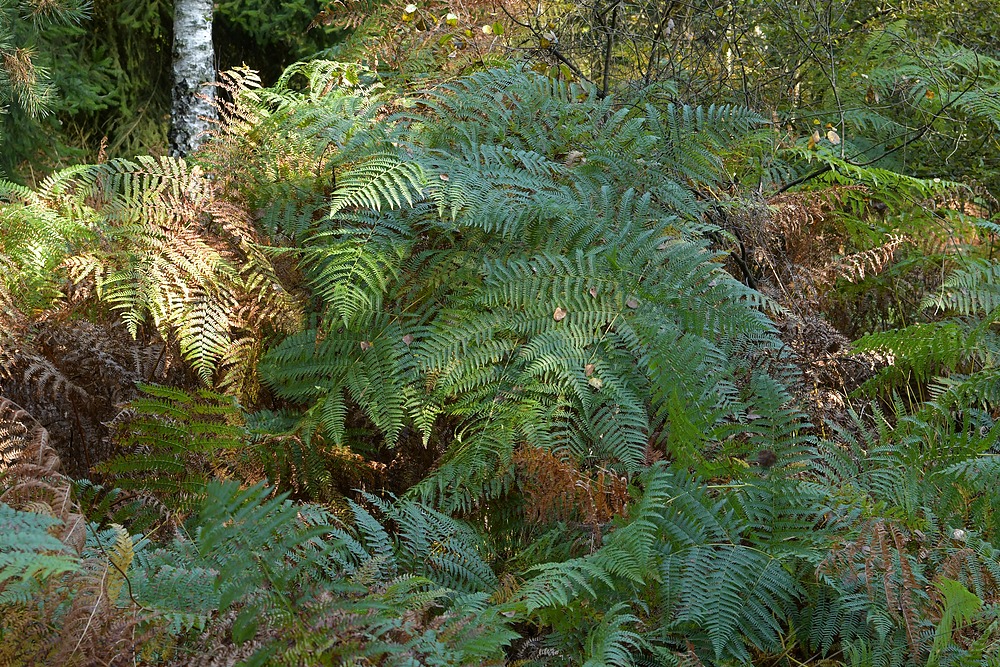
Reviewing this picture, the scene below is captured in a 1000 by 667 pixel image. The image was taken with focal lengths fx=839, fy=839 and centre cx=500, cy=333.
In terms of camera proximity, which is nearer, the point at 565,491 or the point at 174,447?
the point at 565,491

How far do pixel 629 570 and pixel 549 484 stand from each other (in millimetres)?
432

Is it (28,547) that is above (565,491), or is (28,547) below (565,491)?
above

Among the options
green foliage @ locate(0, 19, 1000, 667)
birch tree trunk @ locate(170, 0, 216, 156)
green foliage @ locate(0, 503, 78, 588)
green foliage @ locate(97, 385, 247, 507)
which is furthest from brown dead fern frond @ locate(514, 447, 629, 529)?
birch tree trunk @ locate(170, 0, 216, 156)

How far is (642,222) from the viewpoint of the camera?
8.77 ft

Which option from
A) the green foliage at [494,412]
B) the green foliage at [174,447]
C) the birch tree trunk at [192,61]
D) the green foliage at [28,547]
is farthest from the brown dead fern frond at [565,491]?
the birch tree trunk at [192,61]

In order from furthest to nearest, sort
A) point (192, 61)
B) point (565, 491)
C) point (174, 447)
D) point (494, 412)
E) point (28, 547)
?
point (192, 61), point (494, 412), point (174, 447), point (565, 491), point (28, 547)

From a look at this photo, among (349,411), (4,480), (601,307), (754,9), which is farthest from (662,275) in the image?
(754,9)

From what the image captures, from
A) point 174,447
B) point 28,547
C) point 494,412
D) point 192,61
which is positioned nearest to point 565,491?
point 494,412

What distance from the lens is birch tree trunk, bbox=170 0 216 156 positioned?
4.68 metres

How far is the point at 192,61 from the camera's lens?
4777 millimetres

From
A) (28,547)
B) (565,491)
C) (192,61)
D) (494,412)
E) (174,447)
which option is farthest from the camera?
(192,61)

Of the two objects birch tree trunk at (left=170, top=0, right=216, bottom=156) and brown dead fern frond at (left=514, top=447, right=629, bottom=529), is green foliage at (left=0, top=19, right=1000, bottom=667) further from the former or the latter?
birch tree trunk at (left=170, top=0, right=216, bottom=156)

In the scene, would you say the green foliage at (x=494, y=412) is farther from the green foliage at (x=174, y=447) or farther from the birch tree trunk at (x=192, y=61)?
the birch tree trunk at (x=192, y=61)

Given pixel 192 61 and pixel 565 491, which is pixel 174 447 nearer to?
pixel 565 491
